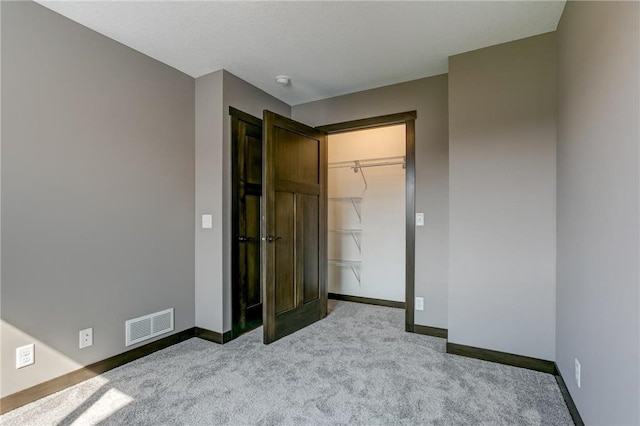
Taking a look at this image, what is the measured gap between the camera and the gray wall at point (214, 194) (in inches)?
113

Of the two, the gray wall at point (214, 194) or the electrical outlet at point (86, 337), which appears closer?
the electrical outlet at point (86, 337)

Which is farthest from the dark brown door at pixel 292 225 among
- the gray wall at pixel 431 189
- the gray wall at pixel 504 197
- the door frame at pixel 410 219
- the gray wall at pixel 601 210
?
the gray wall at pixel 601 210

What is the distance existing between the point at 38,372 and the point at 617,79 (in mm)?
3321

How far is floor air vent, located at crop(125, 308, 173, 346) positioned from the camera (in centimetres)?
247

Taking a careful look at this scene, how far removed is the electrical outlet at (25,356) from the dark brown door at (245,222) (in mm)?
1383

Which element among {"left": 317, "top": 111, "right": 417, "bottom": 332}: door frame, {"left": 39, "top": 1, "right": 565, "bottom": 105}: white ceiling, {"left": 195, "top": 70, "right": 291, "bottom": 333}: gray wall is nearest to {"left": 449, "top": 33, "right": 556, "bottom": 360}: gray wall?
{"left": 39, "top": 1, "right": 565, "bottom": 105}: white ceiling

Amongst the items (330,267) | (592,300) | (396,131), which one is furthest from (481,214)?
(330,267)

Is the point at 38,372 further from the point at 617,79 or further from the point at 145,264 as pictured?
the point at 617,79

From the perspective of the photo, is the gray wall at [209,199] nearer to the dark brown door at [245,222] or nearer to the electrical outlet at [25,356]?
the dark brown door at [245,222]

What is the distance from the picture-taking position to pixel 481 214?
248cm

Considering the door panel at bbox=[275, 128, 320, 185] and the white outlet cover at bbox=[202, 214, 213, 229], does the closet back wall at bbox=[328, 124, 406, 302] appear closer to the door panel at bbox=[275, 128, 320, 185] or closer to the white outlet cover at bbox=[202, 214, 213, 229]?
the door panel at bbox=[275, 128, 320, 185]

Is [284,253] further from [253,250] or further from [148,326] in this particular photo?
[148,326]

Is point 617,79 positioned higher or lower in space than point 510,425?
higher

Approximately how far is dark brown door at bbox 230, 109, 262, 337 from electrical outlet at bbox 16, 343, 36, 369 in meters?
1.38
